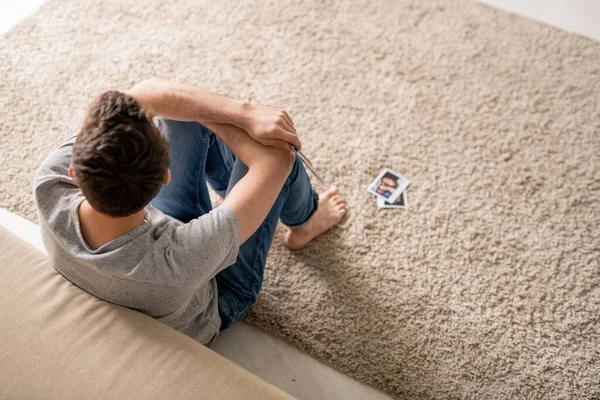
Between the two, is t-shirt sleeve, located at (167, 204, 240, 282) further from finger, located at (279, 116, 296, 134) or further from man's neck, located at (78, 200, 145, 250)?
finger, located at (279, 116, 296, 134)

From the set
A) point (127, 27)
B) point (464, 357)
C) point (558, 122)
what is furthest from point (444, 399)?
point (127, 27)

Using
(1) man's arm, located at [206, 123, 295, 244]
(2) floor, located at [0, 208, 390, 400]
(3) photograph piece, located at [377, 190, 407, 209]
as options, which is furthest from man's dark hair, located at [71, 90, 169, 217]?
(3) photograph piece, located at [377, 190, 407, 209]

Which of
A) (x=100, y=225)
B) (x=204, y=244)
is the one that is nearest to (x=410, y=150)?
(x=204, y=244)

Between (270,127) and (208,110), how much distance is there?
187mm

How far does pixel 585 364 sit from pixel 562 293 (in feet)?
0.83

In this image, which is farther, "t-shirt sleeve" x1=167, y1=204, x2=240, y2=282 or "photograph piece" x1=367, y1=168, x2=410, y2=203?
"photograph piece" x1=367, y1=168, x2=410, y2=203

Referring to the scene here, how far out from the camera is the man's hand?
134cm

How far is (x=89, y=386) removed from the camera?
107cm

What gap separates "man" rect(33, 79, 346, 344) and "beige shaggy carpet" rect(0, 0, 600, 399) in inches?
16.4

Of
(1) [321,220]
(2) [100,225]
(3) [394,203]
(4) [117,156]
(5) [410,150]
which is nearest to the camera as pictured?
(4) [117,156]

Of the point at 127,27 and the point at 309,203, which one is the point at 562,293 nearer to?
the point at 309,203

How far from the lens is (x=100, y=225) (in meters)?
1.06

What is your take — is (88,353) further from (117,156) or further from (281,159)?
(281,159)

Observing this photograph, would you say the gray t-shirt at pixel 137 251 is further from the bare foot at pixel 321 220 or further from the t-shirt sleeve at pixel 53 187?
the bare foot at pixel 321 220
